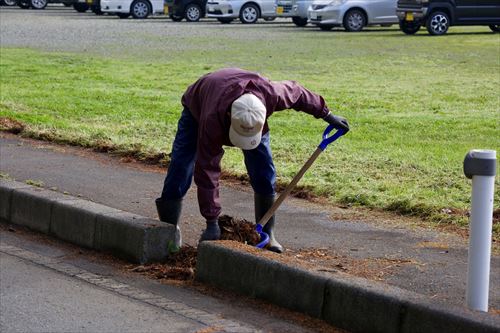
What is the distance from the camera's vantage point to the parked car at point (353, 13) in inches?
1201

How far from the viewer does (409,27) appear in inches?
1143

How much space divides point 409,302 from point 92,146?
647 centimetres

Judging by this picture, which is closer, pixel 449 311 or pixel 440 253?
pixel 449 311

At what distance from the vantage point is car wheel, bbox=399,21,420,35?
2882 centimetres

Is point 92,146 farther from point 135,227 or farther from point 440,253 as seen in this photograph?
point 440,253

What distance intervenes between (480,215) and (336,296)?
38.6 inches

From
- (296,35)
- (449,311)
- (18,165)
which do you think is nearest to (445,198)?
(449,311)

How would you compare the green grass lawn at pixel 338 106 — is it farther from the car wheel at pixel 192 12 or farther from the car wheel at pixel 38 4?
the car wheel at pixel 38 4

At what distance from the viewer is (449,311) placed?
547cm

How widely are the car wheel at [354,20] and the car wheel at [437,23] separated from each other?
2.90 meters

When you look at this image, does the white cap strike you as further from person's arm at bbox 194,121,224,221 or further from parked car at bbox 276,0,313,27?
parked car at bbox 276,0,313,27

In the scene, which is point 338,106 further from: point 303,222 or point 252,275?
point 252,275

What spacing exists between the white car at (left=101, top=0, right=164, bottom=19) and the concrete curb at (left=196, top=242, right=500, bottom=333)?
29.9 meters

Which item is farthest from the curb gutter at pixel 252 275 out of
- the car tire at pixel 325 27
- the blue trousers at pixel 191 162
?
the car tire at pixel 325 27
